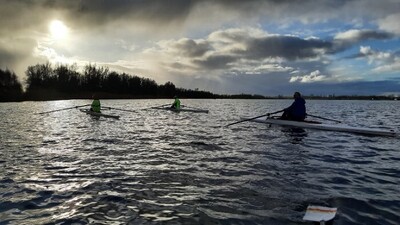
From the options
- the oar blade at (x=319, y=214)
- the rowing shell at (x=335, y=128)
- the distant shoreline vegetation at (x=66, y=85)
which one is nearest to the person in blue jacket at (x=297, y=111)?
the rowing shell at (x=335, y=128)

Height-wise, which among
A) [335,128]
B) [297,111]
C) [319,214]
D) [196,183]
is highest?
[297,111]

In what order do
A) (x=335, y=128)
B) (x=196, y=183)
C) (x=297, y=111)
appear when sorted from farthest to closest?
(x=297, y=111)
(x=335, y=128)
(x=196, y=183)

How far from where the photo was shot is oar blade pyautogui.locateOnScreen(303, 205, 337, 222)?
224 inches

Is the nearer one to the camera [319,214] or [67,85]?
[319,214]

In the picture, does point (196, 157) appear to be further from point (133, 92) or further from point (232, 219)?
point (133, 92)

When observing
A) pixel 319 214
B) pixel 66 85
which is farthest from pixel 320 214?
pixel 66 85

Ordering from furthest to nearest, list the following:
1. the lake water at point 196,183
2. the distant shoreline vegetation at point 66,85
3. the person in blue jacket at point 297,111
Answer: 1. the distant shoreline vegetation at point 66,85
2. the person in blue jacket at point 297,111
3. the lake water at point 196,183

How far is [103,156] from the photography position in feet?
46.6

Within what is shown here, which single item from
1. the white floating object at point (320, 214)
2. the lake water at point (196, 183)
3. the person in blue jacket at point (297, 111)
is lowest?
the lake water at point (196, 183)

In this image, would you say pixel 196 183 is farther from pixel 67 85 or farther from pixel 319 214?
pixel 67 85

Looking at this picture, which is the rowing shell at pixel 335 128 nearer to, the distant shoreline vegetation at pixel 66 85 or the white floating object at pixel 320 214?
the white floating object at pixel 320 214

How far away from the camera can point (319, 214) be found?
5918mm

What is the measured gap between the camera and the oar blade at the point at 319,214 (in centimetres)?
570

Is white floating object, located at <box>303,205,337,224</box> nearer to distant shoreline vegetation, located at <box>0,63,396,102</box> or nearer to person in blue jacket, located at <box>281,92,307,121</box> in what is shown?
person in blue jacket, located at <box>281,92,307,121</box>
